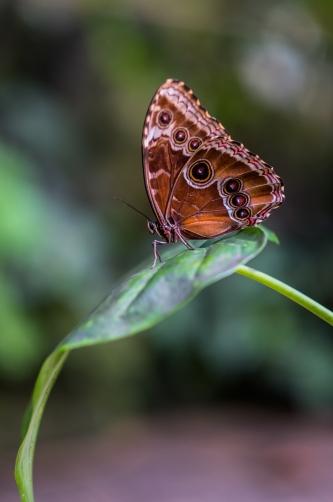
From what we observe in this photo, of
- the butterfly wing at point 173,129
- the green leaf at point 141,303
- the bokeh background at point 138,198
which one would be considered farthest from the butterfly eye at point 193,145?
the bokeh background at point 138,198

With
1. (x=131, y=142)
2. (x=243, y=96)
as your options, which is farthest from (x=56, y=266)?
(x=243, y=96)

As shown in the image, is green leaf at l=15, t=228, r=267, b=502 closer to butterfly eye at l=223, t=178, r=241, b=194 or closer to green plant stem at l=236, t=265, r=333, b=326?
green plant stem at l=236, t=265, r=333, b=326

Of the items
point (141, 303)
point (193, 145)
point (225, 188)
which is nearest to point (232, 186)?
point (225, 188)

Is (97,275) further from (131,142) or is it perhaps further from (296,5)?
(296,5)

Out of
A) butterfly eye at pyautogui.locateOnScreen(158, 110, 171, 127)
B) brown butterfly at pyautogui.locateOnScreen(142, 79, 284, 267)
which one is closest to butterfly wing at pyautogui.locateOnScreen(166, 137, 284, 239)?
brown butterfly at pyautogui.locateOnScreen(142, 79, 284, 267)

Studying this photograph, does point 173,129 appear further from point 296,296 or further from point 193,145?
point 296,296

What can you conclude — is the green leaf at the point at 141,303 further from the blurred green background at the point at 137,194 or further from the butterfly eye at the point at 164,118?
the blurred green background at the point at 137,194

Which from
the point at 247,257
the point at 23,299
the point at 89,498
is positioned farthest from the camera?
the point at 23,299
